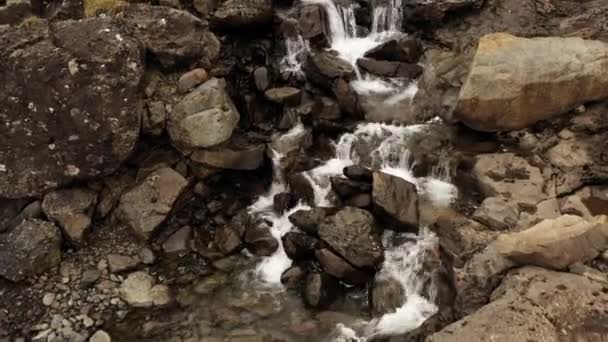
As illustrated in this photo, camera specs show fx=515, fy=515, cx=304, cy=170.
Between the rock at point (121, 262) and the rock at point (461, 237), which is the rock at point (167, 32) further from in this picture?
the rock at point (461, 237)

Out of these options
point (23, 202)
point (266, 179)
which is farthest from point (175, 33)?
point (23, 202)

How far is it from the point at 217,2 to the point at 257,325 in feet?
20.2

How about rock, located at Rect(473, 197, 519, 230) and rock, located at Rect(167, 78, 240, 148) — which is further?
rock, located at Rect(167, 78, 240, 148)

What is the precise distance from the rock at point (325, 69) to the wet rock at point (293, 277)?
11.9 feet

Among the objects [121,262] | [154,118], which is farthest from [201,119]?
[121,262]

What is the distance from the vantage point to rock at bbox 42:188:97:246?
7957mm

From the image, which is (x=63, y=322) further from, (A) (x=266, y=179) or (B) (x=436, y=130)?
(B) (x=436, y=130)

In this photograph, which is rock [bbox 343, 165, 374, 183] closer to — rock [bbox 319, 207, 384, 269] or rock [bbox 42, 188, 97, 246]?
A: rock [bbox 319, 207, 384, 269]

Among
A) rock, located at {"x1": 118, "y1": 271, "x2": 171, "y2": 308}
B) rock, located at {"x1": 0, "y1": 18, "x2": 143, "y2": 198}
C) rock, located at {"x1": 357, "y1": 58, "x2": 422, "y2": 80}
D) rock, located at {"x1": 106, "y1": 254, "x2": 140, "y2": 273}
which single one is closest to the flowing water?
rock, located at {"x1": 357, "y1": 58, "x2": 422, "y2": 80}

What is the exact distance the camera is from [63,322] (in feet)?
23.9

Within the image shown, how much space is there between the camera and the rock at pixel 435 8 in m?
10.8

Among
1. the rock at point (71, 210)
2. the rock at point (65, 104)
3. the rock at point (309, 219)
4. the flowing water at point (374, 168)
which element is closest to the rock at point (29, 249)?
the rock at point (71, 210)

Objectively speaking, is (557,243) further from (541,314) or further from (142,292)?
(142,292)

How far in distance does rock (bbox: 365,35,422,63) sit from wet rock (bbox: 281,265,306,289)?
496 cm
